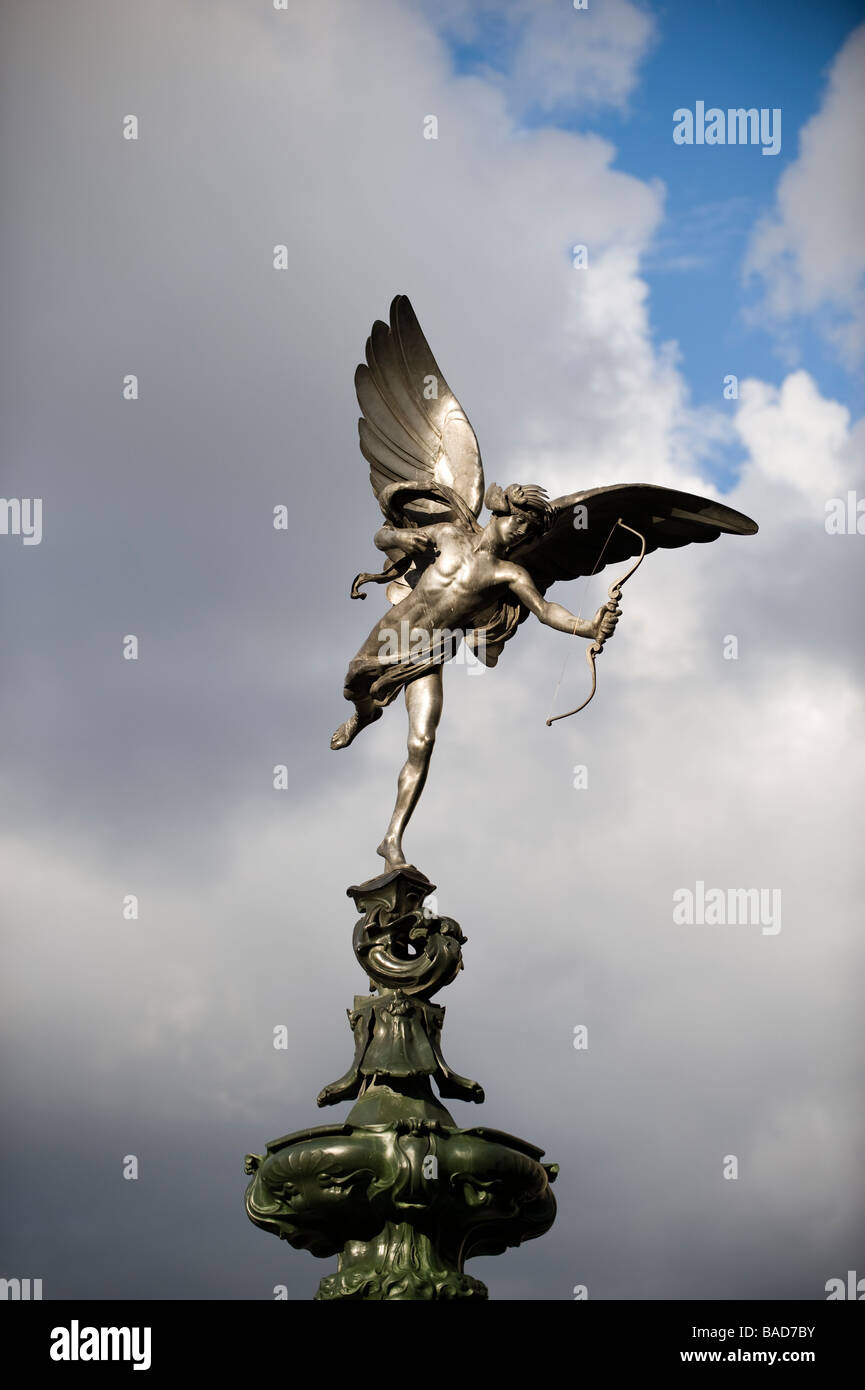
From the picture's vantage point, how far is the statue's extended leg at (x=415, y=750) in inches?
744

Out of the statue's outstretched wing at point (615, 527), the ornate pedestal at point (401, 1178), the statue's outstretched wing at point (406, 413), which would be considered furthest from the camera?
the statue's outstretched wing at point (406, 413)

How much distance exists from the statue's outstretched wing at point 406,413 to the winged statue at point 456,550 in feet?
0.06

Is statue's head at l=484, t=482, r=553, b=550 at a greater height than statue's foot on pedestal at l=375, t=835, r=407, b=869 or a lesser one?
greater

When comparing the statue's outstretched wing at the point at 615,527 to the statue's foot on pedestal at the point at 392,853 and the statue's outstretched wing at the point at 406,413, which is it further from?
the statue's foot on pedestal at the point at 392,853

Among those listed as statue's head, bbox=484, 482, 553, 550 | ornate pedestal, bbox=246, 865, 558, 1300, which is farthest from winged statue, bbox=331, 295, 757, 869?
ornate pedestal, bbox=246, 865, 558, 1300

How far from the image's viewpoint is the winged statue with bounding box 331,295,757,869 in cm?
1911

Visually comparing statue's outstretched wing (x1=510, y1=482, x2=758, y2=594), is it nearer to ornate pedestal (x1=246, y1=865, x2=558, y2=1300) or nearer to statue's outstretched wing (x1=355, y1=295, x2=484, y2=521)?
statue's outstretched wing (x1=355, y1=295, x2=484, y2=521)

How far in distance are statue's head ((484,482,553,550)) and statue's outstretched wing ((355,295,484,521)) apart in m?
1.16

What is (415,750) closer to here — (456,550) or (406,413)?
(456,550)

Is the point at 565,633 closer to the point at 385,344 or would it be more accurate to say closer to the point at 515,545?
the point at 515,545

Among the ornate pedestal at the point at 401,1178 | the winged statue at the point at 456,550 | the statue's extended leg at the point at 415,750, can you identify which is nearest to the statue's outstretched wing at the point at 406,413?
the winged statue at the point at 456,550

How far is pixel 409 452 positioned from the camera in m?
20.5

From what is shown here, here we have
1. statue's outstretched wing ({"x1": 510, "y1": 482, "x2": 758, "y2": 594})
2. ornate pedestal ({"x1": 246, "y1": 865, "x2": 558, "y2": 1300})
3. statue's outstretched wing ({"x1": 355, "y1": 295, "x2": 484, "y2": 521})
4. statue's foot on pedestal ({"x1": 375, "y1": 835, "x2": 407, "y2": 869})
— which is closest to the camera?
ornate pedestal ({"x1": 246, "y1": 865, "x2": 558, "y2": 1300})
